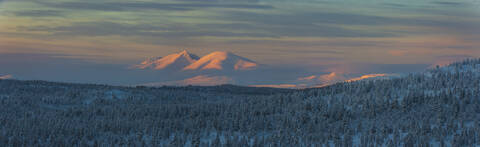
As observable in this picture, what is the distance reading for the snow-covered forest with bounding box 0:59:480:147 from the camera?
5956 centimetres

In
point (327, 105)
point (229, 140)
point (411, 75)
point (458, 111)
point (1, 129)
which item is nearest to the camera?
point (229, 140)

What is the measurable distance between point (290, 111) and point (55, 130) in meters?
32.0

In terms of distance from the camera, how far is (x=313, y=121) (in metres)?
72.2

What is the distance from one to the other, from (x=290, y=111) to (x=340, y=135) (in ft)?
66.8

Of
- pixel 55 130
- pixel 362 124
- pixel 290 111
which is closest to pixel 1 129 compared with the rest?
pixel 55 130

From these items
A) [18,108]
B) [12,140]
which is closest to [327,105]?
[12,140]

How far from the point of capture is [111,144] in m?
62.1

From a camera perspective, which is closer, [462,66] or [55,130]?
[55,130]

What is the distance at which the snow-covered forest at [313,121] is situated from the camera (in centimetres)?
5956

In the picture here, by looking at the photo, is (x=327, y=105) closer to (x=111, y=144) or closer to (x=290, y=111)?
(x=290, y=111)

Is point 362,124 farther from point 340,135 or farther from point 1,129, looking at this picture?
point 1,129

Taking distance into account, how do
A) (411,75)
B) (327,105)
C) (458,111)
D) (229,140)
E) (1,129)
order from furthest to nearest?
(411,75) < (327,105) < (1,129) < (458,111) < (229,140)

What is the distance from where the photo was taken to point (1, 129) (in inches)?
2884

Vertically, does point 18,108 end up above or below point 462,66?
below
